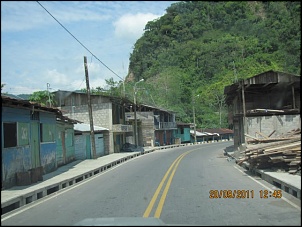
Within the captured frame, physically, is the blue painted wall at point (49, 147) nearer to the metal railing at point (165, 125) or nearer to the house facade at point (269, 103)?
the house facade at point (269, 103)

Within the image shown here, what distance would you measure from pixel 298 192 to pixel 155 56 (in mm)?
53899

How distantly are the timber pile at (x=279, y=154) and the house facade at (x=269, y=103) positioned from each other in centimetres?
738

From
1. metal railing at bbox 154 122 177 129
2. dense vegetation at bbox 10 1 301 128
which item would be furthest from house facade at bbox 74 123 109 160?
metal railing at bbox 154 122 177 129

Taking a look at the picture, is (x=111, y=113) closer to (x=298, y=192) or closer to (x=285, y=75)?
(x=285, y=75)

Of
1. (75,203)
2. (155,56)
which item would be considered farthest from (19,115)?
(155,56)

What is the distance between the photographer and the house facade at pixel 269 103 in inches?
930

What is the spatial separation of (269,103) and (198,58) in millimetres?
19648

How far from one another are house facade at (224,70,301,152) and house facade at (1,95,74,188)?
1157 centimetres

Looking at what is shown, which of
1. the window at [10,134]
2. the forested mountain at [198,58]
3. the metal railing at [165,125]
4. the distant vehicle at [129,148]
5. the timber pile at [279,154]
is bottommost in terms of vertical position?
the distant vehicle at [129,148]

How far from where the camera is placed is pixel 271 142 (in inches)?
593
